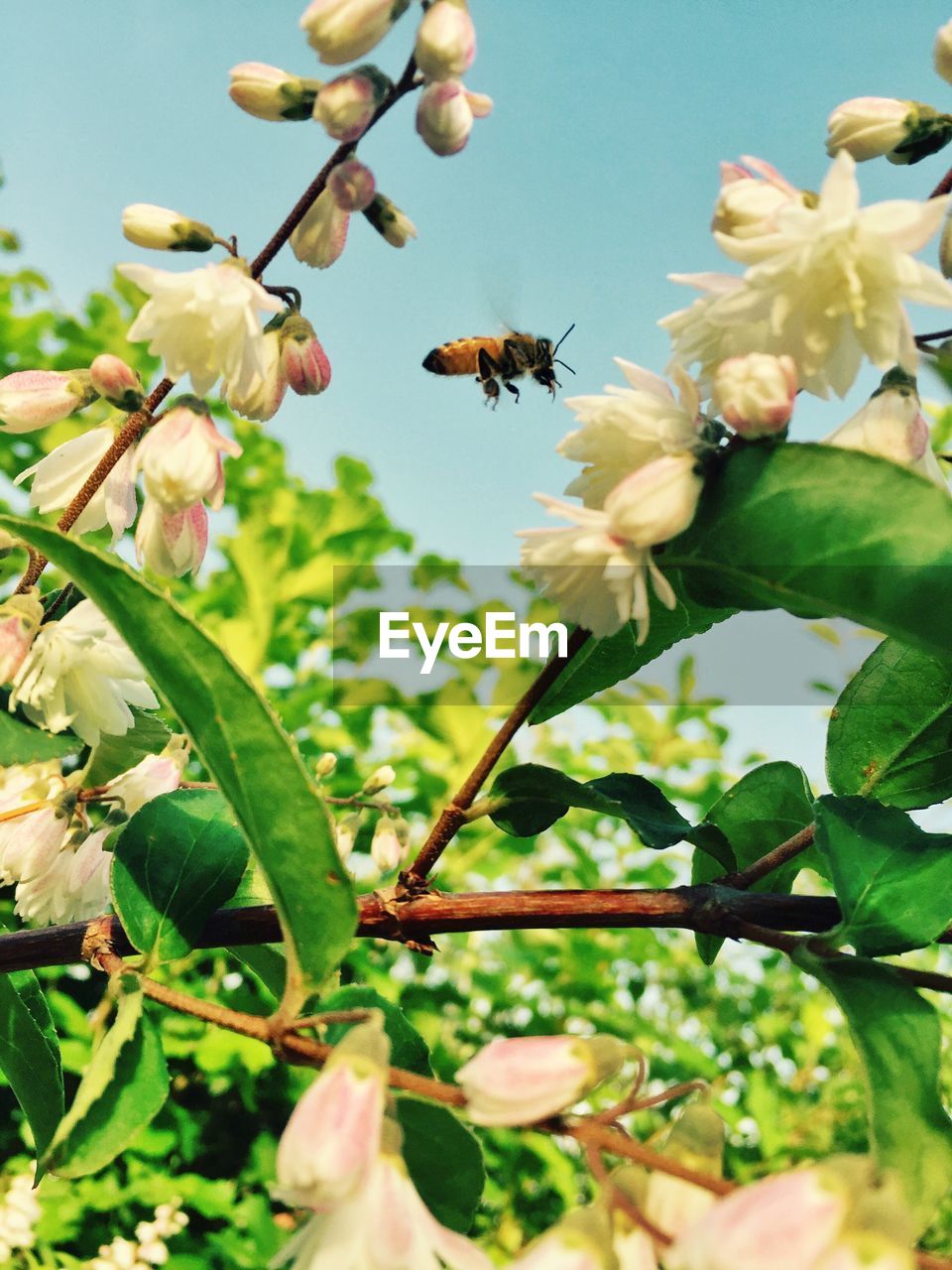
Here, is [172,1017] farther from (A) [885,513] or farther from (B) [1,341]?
(A) [885,513]

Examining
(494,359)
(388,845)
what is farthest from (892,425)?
(494,359)

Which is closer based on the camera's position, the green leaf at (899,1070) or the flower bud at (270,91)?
the green leaf at (899,1070)

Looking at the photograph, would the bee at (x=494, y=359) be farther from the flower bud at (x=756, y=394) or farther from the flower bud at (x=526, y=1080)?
the flower bud at (x=526, y=1080)

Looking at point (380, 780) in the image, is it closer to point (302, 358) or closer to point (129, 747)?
point (129, 747)

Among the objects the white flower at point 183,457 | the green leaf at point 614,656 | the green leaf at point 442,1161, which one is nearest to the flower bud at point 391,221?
the white flower at point 183,457

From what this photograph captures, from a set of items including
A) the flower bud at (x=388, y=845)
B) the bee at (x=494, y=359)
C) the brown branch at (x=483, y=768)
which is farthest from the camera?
the bee at (x=494, y=359)

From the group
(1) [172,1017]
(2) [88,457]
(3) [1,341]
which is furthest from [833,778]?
(3) [1,341]

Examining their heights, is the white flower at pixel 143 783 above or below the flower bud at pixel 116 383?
below
